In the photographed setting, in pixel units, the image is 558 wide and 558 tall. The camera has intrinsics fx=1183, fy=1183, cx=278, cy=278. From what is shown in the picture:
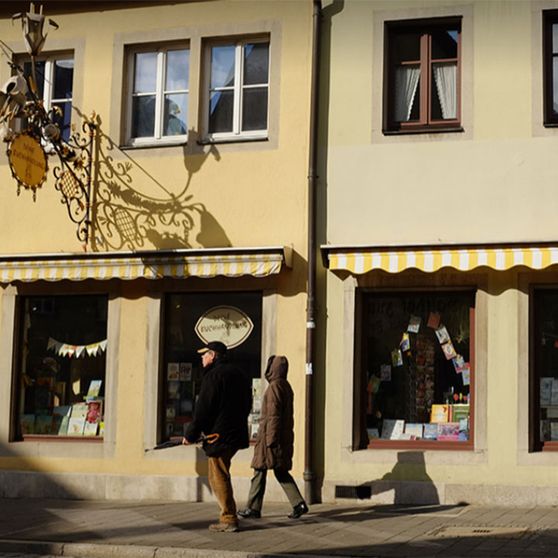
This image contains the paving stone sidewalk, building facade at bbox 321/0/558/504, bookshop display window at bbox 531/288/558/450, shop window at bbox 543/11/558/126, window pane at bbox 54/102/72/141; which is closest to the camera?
the paving stone sidewalk

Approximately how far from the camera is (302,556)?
10.7 meters

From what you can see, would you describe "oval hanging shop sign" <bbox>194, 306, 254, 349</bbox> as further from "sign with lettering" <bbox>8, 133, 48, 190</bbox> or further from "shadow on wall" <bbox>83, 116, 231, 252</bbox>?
"sign with lettering" <bbox>8, 133, 48, 190</bbox>

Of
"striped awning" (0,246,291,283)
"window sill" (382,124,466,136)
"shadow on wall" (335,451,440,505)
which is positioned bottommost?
"shadow on wall" (335,451,440,505)

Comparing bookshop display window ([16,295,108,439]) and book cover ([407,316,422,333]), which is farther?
bookshop display window ([16,295,108,439])

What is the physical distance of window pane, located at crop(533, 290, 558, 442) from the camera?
14.8 meters

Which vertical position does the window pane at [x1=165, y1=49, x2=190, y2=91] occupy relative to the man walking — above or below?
above

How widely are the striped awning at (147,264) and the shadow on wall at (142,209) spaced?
1.72ft

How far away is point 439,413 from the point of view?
15.3 m

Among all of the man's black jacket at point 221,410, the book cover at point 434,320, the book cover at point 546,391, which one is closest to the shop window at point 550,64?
the book cover at point 434,320

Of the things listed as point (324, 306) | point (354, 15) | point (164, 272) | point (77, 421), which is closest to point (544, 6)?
point (354, 15)

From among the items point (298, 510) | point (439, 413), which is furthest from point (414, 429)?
point (298, 510)

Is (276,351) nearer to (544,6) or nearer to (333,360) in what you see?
(333,360)

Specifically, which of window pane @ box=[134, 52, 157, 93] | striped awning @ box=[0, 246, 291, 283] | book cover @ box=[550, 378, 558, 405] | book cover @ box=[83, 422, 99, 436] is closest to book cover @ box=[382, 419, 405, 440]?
book cover @ box=[550, 378, 558, 405]

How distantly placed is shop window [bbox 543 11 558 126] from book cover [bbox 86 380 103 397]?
7.11m
